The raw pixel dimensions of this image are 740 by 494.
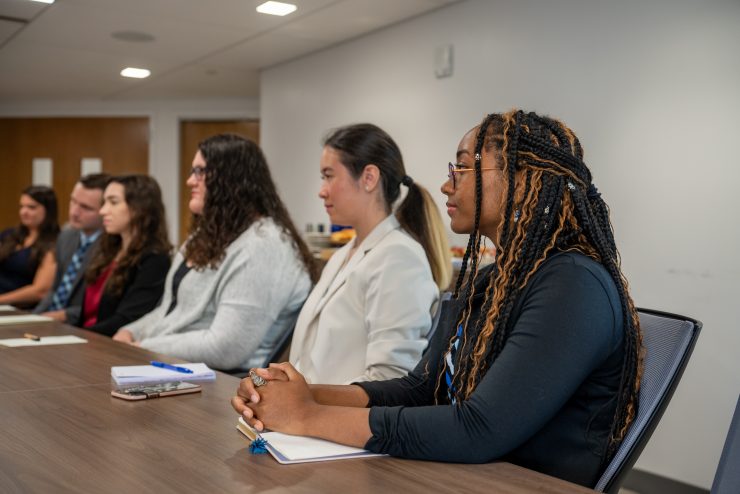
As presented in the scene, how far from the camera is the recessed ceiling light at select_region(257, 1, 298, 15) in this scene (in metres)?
4.09

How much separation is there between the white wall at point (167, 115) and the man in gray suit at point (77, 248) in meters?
3.40

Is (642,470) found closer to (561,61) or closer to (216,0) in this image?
(561,61)

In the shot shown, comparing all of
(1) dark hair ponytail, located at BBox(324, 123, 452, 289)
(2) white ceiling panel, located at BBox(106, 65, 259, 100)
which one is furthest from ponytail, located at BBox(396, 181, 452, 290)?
(2) white ceiling panel, located at BBox(106, 65, 259, 100)

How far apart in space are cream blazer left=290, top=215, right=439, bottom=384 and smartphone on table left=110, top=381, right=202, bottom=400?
0.47 meters

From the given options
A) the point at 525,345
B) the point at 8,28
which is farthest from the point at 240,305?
the point at 8,28

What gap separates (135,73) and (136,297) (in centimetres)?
378

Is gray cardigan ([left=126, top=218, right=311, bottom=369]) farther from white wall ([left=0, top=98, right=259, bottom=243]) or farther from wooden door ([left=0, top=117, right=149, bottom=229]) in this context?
wooden door ([left=0, top=117, right=149, bottom=229])

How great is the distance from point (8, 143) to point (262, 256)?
6674 mm

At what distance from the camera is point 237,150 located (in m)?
2.70

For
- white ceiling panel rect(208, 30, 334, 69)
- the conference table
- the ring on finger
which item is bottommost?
the conference table

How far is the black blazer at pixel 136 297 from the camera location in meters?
2.97

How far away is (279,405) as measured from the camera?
1221 millimetres

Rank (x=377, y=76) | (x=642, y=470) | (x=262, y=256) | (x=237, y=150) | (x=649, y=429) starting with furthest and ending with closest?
(x=377, y=76) → (x=642, y=470) → (x=237, y=150) → (x=262, y=256) → (x=649, y=429)

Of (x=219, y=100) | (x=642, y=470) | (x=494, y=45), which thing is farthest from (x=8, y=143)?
(x=642, y=470)
